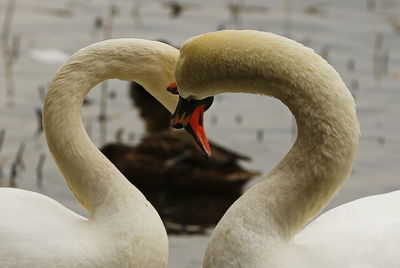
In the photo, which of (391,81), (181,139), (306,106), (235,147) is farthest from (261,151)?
(306,106)

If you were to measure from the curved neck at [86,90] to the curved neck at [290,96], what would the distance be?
56 cm

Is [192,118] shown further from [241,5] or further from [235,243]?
[241,5]

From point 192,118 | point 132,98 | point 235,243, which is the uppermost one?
point 192,118

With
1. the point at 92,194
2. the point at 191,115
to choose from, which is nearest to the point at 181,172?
the point at 92,194

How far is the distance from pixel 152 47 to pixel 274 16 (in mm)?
7011

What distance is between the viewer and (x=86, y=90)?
219 inches

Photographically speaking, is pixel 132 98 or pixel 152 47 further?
pixel 132 98

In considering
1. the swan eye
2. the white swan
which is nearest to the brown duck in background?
the white swan

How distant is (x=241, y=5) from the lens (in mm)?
12766

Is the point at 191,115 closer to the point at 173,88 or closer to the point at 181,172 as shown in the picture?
the point at 173,88

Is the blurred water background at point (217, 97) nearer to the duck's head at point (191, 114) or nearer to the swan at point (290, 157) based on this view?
the duck's head at point (191, 114)

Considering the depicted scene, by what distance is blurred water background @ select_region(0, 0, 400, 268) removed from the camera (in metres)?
8.91

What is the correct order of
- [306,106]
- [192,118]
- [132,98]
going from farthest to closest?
[132,98] < [192,118] < [306,106]

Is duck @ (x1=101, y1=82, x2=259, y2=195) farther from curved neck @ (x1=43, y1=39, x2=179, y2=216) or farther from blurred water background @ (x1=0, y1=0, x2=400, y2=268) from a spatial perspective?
curved neck @ (x1=43, y1=39, x2=179, y2=216)
